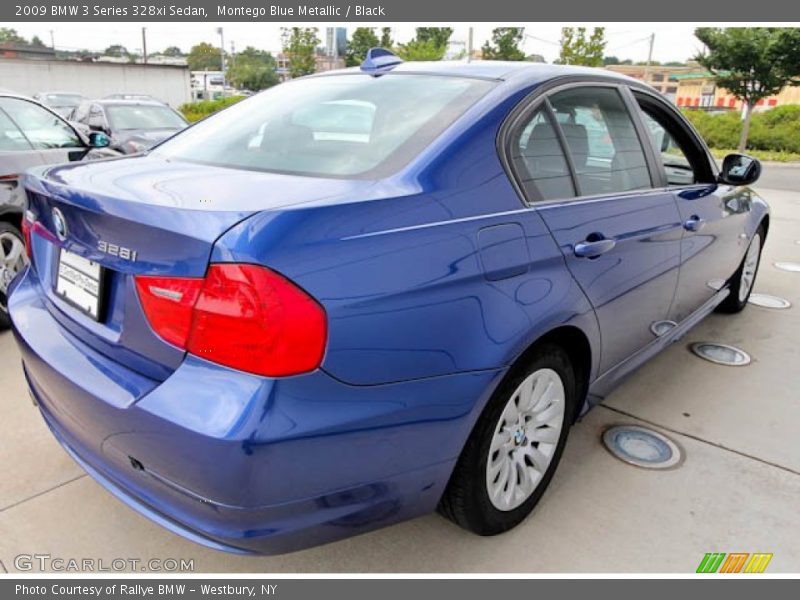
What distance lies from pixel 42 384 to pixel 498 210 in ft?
5.12

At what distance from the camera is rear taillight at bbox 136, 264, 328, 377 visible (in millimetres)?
1469

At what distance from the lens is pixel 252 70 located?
240ft

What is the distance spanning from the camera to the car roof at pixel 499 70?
2357 mm

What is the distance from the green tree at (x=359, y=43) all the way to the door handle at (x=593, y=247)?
131ft

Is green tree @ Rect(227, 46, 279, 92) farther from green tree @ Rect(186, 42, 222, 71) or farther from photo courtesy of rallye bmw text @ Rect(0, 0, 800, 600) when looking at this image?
photo courtesy of rallye bmw text @ Rect(0, 0, 800, 600)

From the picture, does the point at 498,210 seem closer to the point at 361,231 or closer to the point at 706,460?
the point at 361,231

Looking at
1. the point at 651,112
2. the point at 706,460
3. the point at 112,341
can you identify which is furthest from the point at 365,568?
the point at 651,112

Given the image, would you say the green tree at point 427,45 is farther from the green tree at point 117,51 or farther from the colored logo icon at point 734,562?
the green tree at point 117,51

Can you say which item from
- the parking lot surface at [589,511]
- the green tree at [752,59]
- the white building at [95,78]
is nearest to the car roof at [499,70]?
the parking lot surface at [589,511]

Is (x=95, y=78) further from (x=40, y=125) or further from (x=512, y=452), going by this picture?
(x=512, y=452)

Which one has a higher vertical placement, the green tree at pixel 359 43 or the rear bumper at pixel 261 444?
the green tree at pixel 359 43

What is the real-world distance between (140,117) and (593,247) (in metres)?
9.94

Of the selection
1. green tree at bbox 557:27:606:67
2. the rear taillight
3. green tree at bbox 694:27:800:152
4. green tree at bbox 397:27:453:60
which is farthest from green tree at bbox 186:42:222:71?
the rear taillight

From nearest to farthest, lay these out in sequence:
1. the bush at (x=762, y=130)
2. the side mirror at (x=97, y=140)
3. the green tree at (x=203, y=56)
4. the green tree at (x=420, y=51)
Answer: the side mirror at (x=97, y=140), the bush at (x=762, y=130), the green tree at (x=420, y=51), the green tree at (x=203, y=56)
